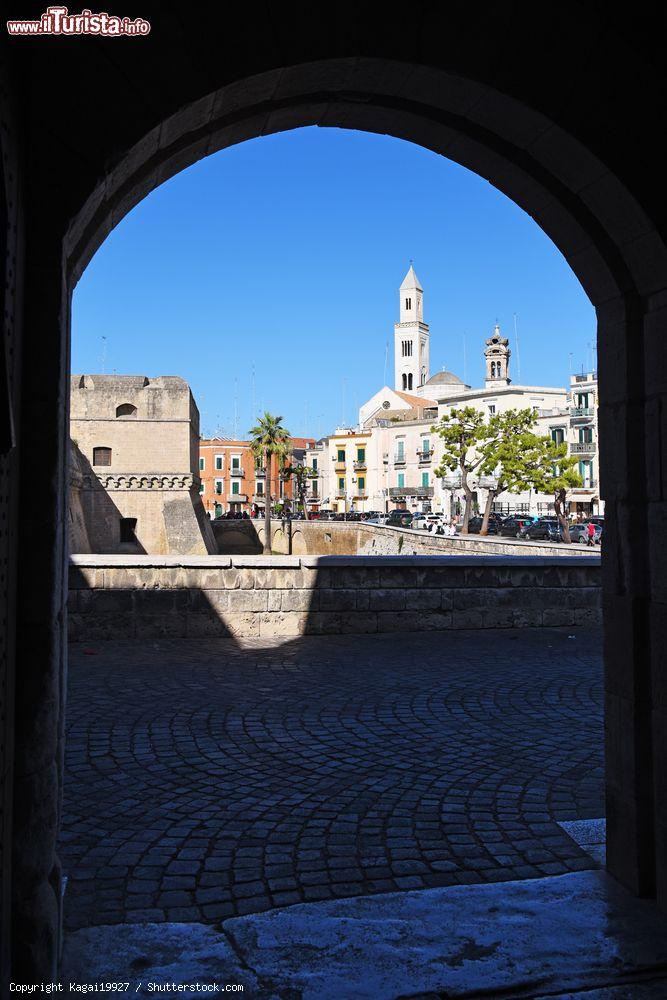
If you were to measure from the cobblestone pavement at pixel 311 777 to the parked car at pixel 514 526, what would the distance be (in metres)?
32.3

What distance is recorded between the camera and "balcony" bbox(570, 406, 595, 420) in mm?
53031

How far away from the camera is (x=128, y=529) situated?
2998cm

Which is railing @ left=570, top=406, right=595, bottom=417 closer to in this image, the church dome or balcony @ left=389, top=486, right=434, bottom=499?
balcony @ left=389, top=486, right=434, bottom=499

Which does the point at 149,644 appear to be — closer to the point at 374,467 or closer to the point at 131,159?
the point at 131,159

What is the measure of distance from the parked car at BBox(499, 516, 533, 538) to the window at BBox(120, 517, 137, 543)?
66.9 feet

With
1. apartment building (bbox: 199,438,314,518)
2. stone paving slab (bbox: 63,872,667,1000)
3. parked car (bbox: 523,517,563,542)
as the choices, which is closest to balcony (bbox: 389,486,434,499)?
→ apartment building (bbox: 199,438,314,518)

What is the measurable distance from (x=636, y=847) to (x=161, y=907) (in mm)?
2068

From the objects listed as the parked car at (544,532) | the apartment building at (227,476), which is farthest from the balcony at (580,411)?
the apartment building at (227,476)

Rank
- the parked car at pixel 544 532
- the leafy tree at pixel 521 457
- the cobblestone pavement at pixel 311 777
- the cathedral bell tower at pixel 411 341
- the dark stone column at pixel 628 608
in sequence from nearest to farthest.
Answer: the dark stone column at pixel 628 608 → the cobblestone pavement at pixel 311 777 → the leafy tree at pixel 521 457 → the parked car at pixel 544 532 → the cathedral bell tower at pixel 411 341

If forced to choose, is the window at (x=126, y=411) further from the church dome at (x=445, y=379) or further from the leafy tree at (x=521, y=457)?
the church dome at (x=445, y=379)

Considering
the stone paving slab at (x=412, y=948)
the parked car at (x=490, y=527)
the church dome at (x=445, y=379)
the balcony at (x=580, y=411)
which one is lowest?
the stone paving slab at (x=412, y=948)

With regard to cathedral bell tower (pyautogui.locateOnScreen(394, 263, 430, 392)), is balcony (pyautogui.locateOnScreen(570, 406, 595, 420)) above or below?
below

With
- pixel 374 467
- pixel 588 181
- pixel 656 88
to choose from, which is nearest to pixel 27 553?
pixel 588 181

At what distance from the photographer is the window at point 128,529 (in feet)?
97.2
